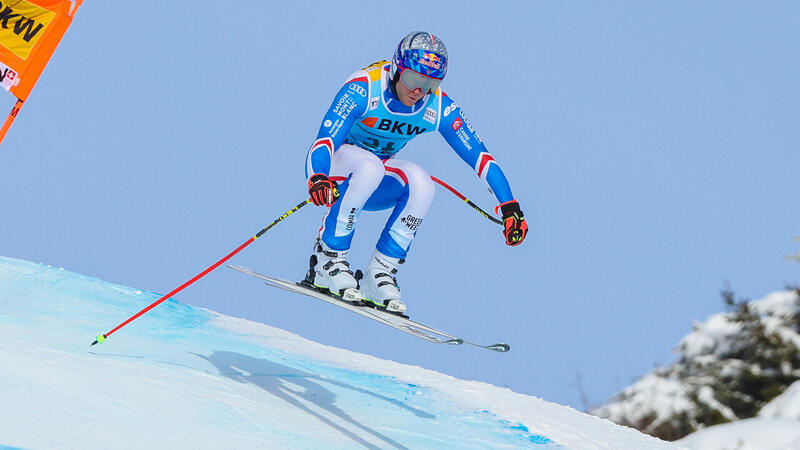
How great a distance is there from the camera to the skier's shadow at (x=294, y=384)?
655cm

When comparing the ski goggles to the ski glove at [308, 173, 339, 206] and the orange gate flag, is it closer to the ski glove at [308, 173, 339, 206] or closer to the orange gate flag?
the ski glove at [308, 173, 339, 206]

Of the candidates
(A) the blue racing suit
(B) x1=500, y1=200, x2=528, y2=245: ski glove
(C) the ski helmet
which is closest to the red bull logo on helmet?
(C) the ski helmet

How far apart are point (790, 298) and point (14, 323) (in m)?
8.95

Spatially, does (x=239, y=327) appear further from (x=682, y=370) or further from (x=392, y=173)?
(x=682, y=370)

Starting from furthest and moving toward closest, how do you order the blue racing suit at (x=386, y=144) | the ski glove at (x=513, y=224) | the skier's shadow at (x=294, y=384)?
the ski glove at (x=513, y=224) → the skier's shadow at (x=294, y=384) → the blue racing suit at (x=386, y=144)

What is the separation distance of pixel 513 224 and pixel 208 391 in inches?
86.8

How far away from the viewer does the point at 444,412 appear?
7.58 metres

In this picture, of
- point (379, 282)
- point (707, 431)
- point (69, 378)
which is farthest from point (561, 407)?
point (69, 378)

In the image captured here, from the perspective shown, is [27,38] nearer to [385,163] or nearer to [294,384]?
[385,163]

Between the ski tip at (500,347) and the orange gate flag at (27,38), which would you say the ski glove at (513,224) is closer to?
the ski tip at (500,347)

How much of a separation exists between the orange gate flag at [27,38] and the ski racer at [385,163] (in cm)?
246

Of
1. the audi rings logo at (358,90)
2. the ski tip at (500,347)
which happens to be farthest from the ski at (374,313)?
the audi rings logo at (358,90)

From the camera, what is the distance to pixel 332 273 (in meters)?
6.52

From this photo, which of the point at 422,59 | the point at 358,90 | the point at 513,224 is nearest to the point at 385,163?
the point at 358,90
